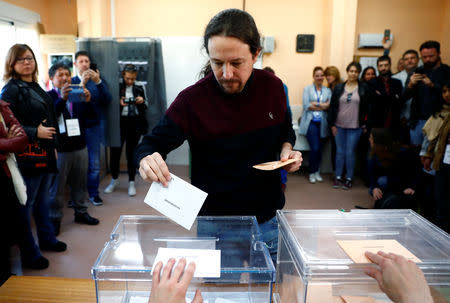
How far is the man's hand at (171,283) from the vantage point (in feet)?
2.35

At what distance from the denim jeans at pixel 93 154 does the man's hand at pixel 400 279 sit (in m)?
3.63

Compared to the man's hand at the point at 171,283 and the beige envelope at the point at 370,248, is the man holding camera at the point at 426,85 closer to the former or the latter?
the beige envelope at the point at 370,248

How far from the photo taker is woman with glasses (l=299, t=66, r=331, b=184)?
5059mm

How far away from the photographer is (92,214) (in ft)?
12.2

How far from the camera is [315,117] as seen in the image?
200 inches

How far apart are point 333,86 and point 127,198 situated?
336 centimetres

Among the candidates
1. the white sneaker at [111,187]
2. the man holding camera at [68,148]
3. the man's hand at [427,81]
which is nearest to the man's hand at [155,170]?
the man holding camera at [68,148]

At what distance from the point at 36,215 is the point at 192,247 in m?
2.25

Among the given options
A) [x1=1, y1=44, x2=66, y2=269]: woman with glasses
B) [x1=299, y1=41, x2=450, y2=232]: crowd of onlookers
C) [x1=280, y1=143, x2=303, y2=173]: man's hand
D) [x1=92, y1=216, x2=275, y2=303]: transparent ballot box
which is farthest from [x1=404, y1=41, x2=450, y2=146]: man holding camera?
[x1=1, y1=44, x2=66, y2=269]: woman with glasses

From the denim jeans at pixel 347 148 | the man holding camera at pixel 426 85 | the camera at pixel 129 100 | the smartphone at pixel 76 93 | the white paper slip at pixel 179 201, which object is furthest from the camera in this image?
the denim jeans at pixel 347 148

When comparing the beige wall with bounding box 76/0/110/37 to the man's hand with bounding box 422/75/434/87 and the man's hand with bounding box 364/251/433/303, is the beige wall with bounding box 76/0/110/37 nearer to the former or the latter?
the man's hand with bounding box 422/75/434/87

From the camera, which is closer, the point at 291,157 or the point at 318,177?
the point at 291,157

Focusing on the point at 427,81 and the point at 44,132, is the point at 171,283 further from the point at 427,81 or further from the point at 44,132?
the point at 427,81

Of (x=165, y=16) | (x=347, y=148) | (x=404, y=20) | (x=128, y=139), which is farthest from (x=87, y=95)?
(x=404, y=20)
